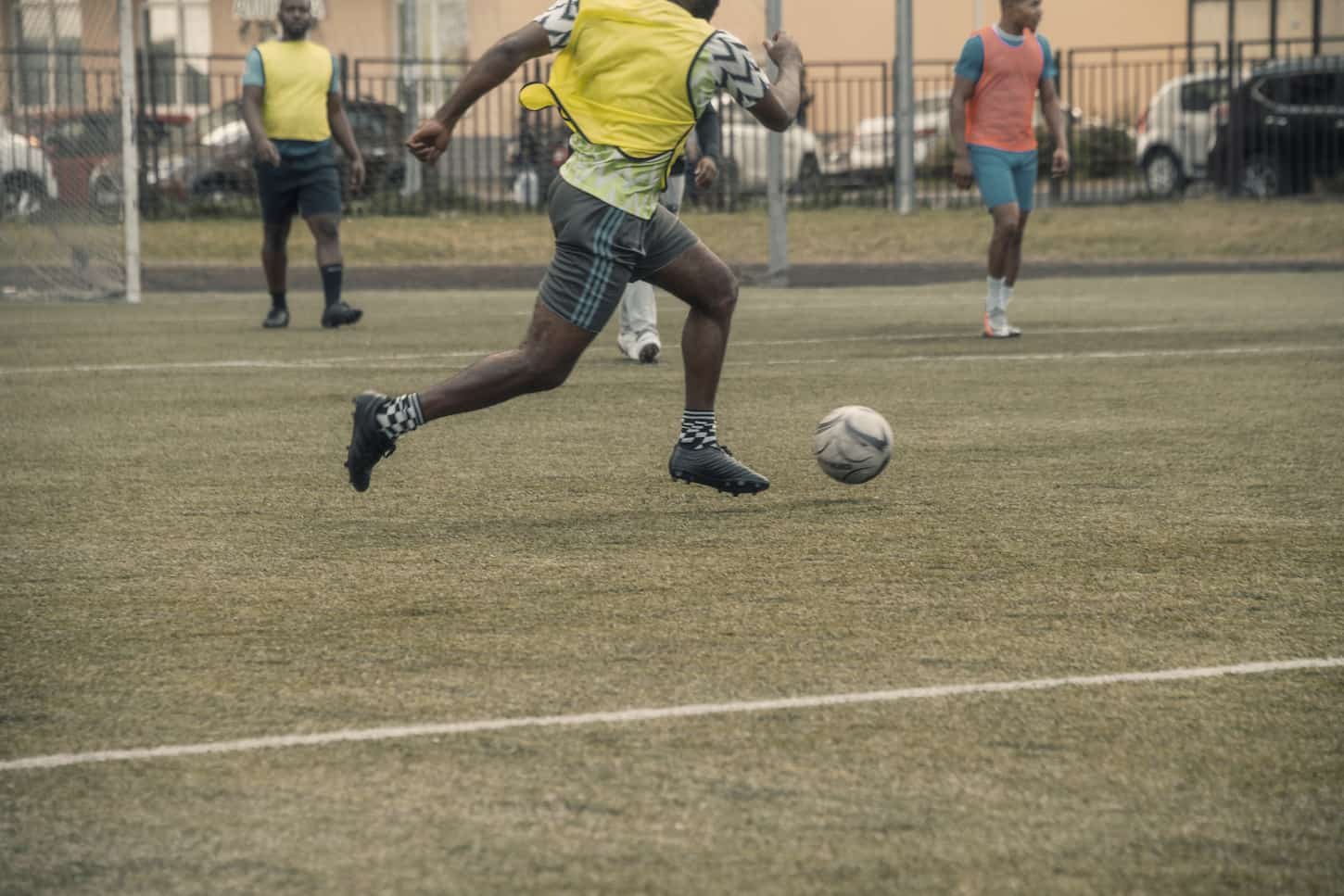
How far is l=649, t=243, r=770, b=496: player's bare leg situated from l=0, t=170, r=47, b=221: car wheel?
1149cm

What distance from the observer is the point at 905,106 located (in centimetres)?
2502

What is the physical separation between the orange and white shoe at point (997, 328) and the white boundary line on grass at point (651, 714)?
8.40 meters

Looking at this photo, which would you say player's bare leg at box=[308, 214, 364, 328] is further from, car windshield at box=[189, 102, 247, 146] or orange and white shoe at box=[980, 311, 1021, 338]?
car windshield at box=[189, 102, 247, 146]

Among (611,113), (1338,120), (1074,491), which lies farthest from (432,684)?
(1338,120)

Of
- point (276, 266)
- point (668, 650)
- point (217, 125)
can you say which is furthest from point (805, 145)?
point (668, 650)

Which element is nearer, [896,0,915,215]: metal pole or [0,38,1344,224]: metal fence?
[896,0,915,215]: metal pole

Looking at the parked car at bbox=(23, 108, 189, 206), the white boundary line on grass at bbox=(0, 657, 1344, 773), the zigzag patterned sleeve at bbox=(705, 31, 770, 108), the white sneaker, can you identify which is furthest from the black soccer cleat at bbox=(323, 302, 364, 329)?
the white boundary line on grass at bbox=(0, 657, 1344, 773)

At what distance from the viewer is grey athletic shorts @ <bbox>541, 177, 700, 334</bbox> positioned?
247 inches

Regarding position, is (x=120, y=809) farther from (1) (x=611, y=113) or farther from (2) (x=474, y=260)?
(2) (x=474, y=260)

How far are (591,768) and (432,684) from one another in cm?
70

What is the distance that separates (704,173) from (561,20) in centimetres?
345

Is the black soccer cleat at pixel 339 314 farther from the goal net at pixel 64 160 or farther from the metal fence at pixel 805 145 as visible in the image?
the metal fence at pixel 805 145

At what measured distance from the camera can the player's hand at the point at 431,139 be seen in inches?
243

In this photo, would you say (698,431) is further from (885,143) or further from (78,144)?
(885,143)
